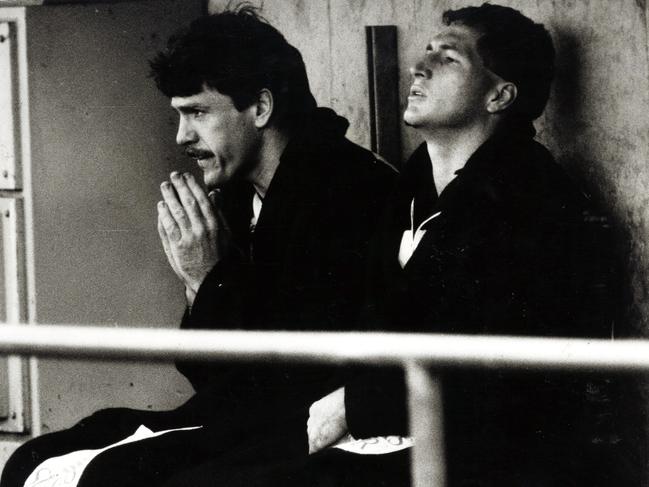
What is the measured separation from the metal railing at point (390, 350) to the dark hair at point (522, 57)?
110cm

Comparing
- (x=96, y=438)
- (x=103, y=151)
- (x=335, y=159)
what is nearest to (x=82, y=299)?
(x=103, y=151)

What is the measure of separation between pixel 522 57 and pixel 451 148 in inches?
7.9

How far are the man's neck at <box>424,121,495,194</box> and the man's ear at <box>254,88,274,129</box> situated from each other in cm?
34

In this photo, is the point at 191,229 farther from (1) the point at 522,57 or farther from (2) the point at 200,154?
(1) the point at 522,57

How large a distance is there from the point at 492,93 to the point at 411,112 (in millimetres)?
147

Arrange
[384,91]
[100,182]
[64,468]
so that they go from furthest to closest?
[100,182] < [384,91] < [64,468]

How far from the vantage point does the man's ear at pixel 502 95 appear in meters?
1.86

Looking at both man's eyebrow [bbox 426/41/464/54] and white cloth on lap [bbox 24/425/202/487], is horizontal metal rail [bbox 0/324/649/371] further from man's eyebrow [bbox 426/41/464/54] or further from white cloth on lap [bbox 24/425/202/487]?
man's eyebrow [bbox 426/41/464/54]

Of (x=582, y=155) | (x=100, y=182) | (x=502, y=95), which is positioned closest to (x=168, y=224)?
(x=100, y=182)

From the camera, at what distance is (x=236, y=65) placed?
6.77 ft

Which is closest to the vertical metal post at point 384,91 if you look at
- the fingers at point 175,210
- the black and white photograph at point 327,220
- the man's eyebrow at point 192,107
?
the black and white photograph at point 327,220

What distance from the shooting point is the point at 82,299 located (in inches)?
98.3

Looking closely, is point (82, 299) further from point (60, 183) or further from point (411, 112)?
point (411, 112)

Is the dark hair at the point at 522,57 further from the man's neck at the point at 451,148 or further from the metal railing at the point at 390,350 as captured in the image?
the metal railing at the point at 390,350
